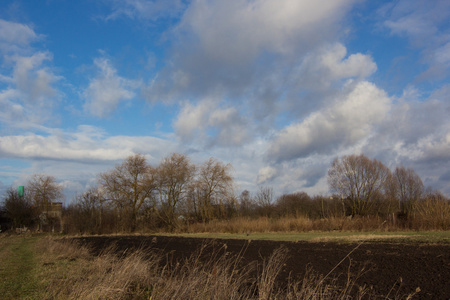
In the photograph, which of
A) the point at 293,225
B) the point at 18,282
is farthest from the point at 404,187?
the point at 18,282

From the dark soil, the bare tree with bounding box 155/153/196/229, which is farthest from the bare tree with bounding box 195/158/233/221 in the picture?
the dark soil

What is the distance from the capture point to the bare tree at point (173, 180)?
41.7 meters

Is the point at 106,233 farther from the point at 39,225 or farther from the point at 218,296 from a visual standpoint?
the point at 218,296

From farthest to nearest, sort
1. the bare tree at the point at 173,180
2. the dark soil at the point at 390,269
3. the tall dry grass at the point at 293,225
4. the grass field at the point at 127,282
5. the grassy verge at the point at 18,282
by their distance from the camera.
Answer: the bare tree at the point at 173,180 < the tall dry grass at the point at 293,225 < the grassy verge at the point at 18,282 < the dark soil at the point at 390,269 < the grass field at the point at 127,282

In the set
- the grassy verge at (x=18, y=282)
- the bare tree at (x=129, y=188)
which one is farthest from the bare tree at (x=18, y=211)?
the grassy verge at (x=18, y=282)

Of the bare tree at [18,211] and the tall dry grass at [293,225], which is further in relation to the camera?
the bare tree at [18,211]

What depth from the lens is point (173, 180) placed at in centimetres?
4231

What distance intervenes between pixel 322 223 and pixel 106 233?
25935 millimetres

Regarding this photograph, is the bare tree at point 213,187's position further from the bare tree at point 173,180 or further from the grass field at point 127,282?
the grass field at point 127,282

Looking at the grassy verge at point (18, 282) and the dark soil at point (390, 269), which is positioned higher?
the dark soil at point (390, 269)

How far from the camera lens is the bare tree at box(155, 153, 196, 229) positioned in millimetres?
41656

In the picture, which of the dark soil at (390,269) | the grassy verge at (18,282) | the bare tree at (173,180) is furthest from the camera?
the bare tree at (173,180)

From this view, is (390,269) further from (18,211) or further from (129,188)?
(18,211)

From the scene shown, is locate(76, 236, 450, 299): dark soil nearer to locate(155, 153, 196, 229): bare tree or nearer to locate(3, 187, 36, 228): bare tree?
locate(155, 153, 196, 229): bare tree
